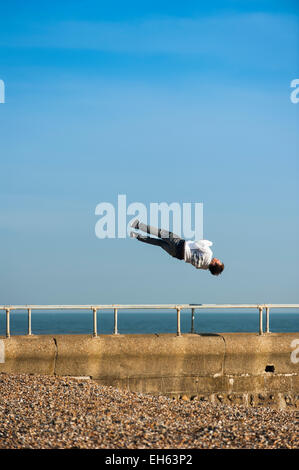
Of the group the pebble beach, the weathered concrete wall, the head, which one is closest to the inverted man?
the head

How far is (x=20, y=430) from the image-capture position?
34.8 ft

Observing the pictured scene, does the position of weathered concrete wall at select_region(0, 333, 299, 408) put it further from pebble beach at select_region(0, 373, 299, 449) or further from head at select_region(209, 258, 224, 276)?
head at select_region(209, 258, 224, 276)

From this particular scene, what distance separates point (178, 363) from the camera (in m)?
14.8

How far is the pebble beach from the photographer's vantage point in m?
10.2

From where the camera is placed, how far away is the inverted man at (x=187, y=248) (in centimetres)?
1048

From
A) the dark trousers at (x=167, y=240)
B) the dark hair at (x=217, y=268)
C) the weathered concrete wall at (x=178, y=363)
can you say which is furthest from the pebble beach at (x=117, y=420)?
the dark trousers at (x=167, y=240)

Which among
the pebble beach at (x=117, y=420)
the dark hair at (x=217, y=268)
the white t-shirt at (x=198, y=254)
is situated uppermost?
the white t-shirt at (x=198, y=254)

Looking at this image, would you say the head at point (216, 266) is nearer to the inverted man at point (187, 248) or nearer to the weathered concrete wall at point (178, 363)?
the inverted man at point (187, 248)

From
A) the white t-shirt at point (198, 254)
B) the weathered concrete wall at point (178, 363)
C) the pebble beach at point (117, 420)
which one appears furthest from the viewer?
the weathered concrete wall at point (178, 363)

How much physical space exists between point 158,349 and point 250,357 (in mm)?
1964


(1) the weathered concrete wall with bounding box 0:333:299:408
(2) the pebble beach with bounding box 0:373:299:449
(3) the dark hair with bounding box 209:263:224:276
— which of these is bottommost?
(2) the pebble beach with bounding box 0:373:299:449

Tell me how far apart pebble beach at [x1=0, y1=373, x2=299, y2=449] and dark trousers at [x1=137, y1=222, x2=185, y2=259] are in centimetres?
256

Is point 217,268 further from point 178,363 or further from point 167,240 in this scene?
point 178,363
